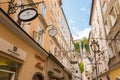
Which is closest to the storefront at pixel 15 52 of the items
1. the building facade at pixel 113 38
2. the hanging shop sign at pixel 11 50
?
the hanging shop sign at pixel 11 50

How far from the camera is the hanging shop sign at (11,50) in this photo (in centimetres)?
627

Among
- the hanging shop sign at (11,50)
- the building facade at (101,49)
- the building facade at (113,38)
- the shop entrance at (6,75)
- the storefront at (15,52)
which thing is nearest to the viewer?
the hanging shop sign at (11,50)

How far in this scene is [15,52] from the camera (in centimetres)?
724

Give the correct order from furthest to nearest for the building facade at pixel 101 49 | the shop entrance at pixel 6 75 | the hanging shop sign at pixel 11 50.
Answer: the building facade at pixel 101 49
the shop entrance at pixel 6 75
the hanging shop sign at pixel 11 50

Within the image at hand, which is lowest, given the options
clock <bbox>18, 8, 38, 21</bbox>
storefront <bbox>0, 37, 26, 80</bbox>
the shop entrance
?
the shop entrance

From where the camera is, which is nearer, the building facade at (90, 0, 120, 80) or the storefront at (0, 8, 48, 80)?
the storefront at (0, 8, 48, 80)

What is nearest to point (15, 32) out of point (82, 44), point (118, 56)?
point (118, 56)

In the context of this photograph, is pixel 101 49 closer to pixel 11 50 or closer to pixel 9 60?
pixel 9 60

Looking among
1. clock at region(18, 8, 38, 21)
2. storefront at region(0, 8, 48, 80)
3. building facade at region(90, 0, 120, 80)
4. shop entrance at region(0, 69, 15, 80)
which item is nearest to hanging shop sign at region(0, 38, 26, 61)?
storefront at region(0, 8, 48, 80)

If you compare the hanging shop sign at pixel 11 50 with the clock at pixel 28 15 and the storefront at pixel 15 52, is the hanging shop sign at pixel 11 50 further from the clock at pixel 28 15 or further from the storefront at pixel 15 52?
the clock at pixel 28 15

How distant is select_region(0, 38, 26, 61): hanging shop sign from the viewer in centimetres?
627

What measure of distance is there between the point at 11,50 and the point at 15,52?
15.3 inches

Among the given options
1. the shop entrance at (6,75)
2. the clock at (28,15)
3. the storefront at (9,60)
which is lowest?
the shop entrance at (6,75)

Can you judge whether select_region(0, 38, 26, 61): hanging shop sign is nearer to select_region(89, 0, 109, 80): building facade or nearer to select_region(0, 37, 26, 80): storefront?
select_region(0, 37, 26, 80): storefront
